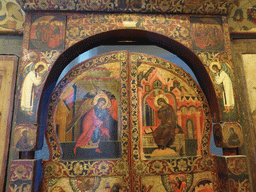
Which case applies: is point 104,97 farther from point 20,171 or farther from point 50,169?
point 20,171

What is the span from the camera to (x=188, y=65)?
8.71 feet

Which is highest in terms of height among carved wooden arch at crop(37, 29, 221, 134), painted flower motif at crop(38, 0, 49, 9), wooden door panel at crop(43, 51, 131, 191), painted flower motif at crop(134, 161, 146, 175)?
painted flower motif at crop(38, 0, 49, 9)

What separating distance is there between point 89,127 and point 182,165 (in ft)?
3.84

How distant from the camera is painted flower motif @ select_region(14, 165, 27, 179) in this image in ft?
6.41

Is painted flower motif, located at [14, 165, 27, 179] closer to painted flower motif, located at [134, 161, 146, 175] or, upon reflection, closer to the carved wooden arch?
the carved wooden arch

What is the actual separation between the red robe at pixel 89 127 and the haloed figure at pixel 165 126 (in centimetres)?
62

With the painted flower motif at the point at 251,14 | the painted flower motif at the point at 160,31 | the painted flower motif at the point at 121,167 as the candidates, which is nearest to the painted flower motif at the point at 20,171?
the painted flower motif at the point at 121,167

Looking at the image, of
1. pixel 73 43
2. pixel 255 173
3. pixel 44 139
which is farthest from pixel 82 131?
pixel 255 173

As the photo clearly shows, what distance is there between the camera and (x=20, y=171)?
196cm

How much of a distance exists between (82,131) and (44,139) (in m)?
0.44

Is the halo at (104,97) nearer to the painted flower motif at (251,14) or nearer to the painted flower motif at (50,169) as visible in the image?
the painted flower motif at (50,169)

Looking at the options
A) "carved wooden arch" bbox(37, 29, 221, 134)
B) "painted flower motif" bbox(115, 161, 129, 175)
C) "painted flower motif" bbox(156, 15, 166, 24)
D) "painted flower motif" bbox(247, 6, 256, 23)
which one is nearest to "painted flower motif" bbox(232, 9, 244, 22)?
"painted flower motif" bbox(247, 6, 256, 23)

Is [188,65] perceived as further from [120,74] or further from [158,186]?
[158,186]

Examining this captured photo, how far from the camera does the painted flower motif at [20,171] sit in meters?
1.96
